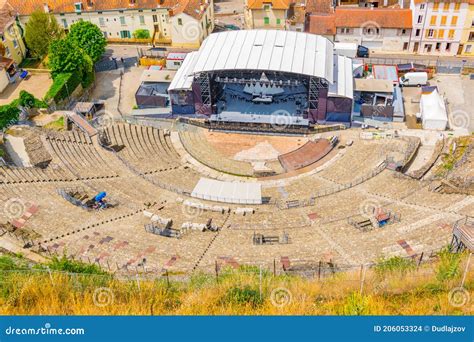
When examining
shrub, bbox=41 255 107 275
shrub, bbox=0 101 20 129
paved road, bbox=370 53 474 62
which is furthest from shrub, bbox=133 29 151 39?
shrub, bbox=41 255 107 275

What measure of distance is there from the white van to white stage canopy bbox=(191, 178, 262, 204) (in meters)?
33.0

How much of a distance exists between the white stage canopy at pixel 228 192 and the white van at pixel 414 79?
108 feet

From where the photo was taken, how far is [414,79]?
67.9 m

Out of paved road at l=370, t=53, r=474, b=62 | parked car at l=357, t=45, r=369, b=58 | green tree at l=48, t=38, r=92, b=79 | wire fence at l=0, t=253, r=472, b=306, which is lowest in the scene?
wire fence at l=0, t=253, r=472, b=306

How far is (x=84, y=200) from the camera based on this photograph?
4438 centimetres

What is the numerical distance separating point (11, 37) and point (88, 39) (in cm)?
1275

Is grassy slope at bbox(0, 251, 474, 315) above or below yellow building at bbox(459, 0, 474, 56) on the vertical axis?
below

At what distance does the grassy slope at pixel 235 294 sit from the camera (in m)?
25.8

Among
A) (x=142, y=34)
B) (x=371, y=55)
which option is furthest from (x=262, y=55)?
(x=142, y=34)

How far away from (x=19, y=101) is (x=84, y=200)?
77.3 ft

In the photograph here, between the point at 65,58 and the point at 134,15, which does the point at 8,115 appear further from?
the point at 134,15

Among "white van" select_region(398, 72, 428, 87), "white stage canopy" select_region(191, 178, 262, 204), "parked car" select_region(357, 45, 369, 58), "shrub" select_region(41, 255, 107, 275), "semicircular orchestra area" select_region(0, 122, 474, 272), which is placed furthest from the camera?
"parked car" select_region(357, 45, 369, 58)

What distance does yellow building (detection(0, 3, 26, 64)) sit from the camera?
237ft

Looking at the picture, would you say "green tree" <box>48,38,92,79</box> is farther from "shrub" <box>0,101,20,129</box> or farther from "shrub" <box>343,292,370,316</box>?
"shrub" <box>343,292,370,316</box>
